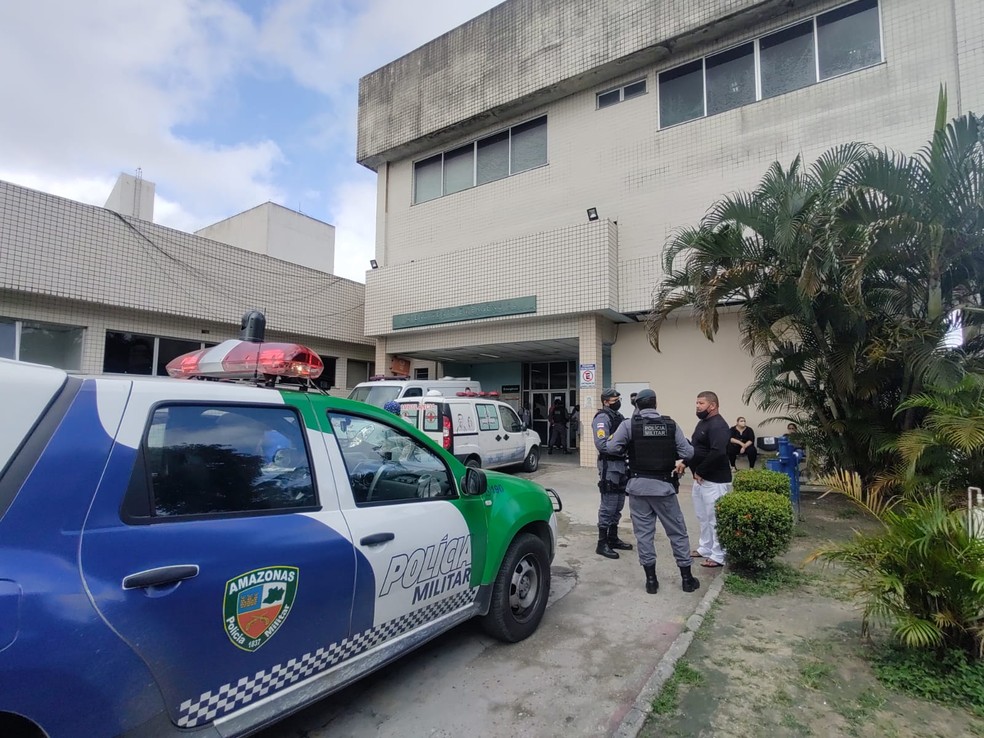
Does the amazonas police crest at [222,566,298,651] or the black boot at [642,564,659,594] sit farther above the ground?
the amazonas police crest at [222,566,298,651]

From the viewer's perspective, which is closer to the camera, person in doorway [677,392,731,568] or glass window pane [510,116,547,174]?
person in doorway [677,392,731,568]

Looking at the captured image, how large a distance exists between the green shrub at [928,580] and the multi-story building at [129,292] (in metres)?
13.3

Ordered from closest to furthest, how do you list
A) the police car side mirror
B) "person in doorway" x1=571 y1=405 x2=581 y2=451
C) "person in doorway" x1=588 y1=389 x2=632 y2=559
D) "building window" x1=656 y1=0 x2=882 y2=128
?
the police car side mirror
"person in doorway" x1=588 y1=389 x2=632 y2=559
"building window" x1=656 y1=0 x2=882 y2=128
"person in doorway" x1=571 y1=405 x2=581 y2=451

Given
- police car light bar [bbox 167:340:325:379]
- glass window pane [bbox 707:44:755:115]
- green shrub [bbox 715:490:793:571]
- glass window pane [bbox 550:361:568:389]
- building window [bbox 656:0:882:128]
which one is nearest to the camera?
police car light bar [bbox 167:340:325:379]

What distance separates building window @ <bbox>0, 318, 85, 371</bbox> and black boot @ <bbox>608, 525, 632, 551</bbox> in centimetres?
1115

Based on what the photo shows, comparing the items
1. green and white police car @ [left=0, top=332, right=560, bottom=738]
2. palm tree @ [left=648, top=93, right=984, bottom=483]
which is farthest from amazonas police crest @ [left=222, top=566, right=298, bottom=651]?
palm tree @ [left=648, top=93, right=984, bottom=483]

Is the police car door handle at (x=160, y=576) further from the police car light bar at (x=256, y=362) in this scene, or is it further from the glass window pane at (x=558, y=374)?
the glass window pane at (x=558, y=374)

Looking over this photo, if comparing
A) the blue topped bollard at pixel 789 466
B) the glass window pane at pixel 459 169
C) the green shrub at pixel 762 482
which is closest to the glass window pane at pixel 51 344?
the glass window pane at pixel 459 169

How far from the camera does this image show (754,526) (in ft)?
15.1

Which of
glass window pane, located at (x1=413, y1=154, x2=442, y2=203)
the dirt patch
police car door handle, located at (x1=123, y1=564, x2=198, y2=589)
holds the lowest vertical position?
the dirt patch

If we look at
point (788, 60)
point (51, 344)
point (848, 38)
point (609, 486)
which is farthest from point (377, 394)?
point (848, 38)

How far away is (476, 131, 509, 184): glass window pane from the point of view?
16.1 meters

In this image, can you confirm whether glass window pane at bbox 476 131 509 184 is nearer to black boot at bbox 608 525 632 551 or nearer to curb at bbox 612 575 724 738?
→ black boot at bbox 608 525 632 551

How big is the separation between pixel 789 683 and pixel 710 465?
2.37 meters
